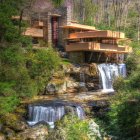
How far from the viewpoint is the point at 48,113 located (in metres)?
27.4

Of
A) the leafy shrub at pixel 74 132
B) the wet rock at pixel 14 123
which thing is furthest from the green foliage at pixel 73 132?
the wet rock at pixel 14 123

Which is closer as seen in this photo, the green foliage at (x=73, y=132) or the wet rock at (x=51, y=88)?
the green foliage at (x=73, y=132)

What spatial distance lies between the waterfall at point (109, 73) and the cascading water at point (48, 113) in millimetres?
9137

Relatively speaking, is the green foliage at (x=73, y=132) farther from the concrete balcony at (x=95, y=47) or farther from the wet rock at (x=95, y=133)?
the concrete balcony at (x=95, y=47)

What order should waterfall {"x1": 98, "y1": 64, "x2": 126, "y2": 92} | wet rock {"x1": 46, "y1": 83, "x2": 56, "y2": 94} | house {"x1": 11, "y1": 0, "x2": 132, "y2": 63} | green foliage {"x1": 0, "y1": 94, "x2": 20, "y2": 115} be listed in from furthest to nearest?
house {"x1": 11, "y1": 0, "x2": 132, "y2": 63}, waterfall {"x1": 98, "y1": 64, "x2": 126, "y2": 92}, wet rock {"x1": 46, "y1": 83, "x2": 56, "y2": 94}, green foliage {"x1": 0, "y1": 94, "x2": 20, "y2": 115}

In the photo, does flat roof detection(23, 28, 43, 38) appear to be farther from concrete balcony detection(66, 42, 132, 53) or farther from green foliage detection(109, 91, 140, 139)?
green foliage detection(109, 91, 140, 139)

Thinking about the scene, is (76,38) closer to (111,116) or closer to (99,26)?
(99,26)

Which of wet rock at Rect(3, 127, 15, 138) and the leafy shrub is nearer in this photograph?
the leafy shrub

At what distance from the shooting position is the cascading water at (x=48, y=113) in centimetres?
2733

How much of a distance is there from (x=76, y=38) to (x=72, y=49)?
2.98 meters

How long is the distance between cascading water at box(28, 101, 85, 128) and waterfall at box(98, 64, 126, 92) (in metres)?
9.14

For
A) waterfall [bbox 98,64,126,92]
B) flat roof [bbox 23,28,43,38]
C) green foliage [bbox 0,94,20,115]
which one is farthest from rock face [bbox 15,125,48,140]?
flat roof [bbox 23,28,43,38]

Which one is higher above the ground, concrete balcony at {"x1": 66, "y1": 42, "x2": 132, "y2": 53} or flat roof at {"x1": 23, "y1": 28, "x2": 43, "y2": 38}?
flat roof at {"x1": 23, "y1": 28, "x2": 43, "y2": 38}

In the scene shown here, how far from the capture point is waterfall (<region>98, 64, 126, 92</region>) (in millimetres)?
37031
